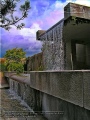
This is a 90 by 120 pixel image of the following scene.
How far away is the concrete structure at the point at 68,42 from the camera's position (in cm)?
545

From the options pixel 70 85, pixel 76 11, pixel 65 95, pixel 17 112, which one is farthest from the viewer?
pixel 76 11

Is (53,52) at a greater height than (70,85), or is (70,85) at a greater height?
(53,52)

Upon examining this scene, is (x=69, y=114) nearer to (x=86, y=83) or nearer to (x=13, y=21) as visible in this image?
(x=86, y=83)

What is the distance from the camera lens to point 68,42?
7914 mm

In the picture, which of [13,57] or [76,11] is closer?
[76,11]

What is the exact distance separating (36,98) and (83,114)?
7.17ft

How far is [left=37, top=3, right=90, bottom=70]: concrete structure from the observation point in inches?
214

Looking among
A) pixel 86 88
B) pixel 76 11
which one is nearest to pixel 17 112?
pixel 76 11

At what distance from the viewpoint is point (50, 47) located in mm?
Result: 7777

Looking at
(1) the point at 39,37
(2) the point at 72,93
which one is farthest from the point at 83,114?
(1) the point at 39,37

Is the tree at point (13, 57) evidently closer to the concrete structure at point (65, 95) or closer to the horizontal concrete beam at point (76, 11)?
the horizontal concrete beam at point (76, 11)

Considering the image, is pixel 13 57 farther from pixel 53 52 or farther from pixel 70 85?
pixel 70 85

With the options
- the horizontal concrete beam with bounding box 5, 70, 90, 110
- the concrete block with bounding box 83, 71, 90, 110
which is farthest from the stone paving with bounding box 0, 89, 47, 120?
the concrete block with bounding box 83, 71, 90, 110

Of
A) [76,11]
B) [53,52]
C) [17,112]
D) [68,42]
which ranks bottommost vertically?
[17,112]
